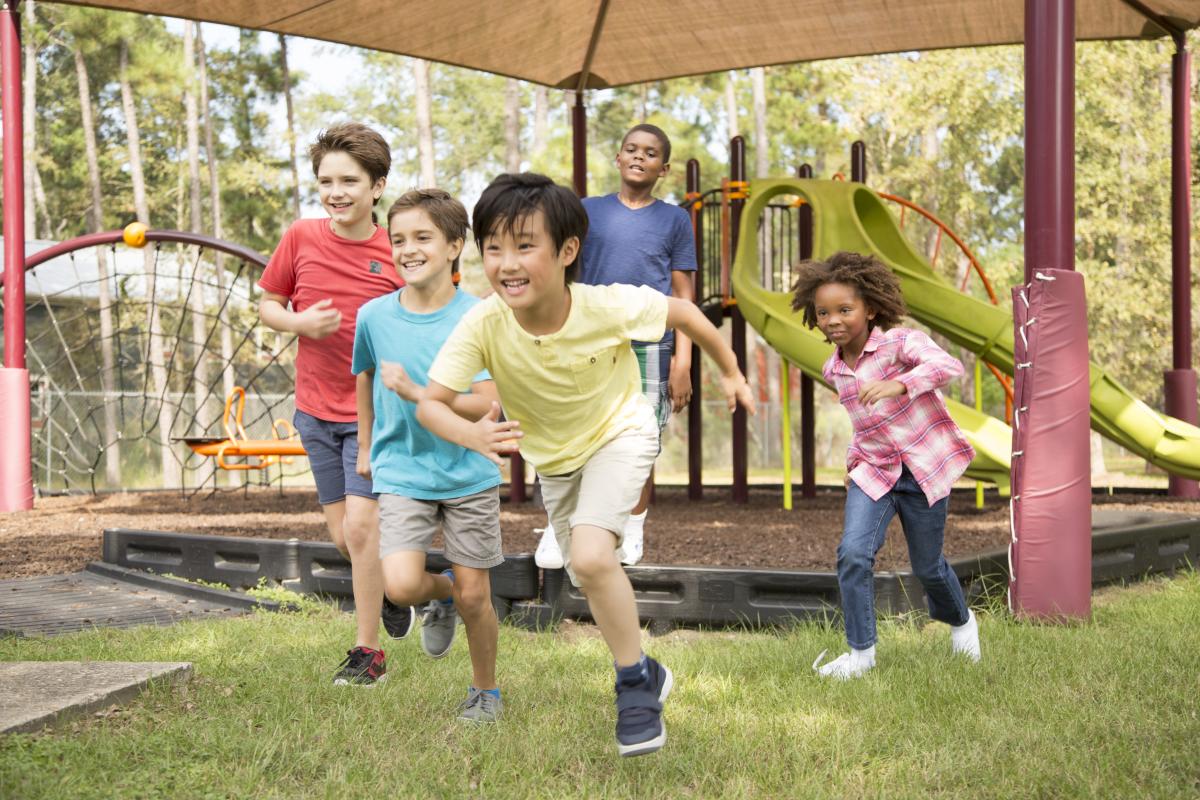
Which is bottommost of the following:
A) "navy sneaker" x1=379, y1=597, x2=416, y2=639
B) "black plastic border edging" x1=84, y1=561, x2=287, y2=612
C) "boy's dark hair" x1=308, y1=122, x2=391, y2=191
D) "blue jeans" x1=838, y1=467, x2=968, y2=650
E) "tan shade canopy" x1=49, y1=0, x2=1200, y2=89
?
"black plastic border edging" x1=84, y1=561, x2=287, y2=612

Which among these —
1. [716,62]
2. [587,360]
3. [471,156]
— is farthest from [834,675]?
[471,156]

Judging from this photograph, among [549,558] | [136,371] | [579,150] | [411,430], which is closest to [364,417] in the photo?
[411,430]

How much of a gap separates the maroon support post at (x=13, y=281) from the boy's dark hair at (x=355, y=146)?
5.83 m

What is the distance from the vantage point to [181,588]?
598 cm

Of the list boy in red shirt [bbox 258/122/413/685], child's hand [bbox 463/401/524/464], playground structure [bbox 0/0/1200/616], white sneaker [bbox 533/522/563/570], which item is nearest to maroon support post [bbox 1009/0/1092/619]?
white sneaker [bbox 533/522/563/570]

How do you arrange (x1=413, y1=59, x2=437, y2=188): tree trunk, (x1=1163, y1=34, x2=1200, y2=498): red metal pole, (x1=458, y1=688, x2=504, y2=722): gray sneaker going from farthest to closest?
1. (x1=413, y1=59, x2=437, y2=188): tree trunk
2. (x1=1163, y1=34, x2=1200, y2=498): red metal pole
3. (x1=458, y1=688, x2=504, y2=722): gray sneaker

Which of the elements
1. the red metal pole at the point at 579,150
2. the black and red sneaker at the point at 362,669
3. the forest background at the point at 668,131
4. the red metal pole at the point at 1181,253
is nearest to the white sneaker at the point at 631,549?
the black and red sneaker at the point at 362,669

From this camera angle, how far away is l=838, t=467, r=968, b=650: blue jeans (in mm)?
4195

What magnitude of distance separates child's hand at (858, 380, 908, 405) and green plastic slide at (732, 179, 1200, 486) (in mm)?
4370

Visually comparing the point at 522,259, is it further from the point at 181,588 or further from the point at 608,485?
the point at 181,588

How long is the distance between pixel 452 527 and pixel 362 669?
0.65 metres

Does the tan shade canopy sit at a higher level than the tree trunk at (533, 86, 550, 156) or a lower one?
lower

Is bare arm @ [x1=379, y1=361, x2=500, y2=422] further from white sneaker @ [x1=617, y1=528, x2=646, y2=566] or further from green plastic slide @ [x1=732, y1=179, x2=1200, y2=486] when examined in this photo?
green plastic slide @ [x1=732, y1=179, x2=1200, y2=486]

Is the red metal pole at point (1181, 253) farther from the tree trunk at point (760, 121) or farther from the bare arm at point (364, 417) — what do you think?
the tree trunk at point (760, 121)
